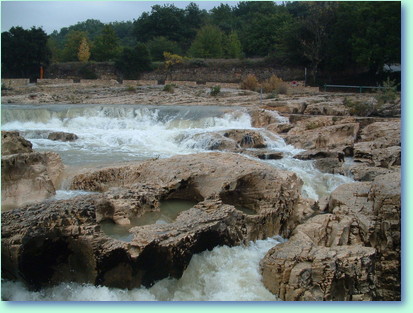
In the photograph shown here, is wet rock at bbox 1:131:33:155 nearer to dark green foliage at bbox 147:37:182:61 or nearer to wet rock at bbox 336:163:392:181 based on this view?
wet rock at bbox 336:163:392:181

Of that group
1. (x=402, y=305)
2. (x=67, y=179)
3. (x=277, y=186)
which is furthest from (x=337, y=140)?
(x=402, y=305)

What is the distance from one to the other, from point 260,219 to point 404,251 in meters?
1.55

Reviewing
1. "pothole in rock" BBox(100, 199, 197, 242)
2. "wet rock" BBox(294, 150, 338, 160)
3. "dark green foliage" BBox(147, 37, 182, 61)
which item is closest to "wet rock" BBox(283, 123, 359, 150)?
"wet rock" BBox(294, 150, 338, 160)

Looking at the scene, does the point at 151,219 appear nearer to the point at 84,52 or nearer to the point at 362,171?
the point at 362,171

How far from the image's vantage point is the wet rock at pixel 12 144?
238 inches

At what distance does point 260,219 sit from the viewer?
5.16 m

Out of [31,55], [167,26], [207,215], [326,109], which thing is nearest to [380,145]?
[326,109]

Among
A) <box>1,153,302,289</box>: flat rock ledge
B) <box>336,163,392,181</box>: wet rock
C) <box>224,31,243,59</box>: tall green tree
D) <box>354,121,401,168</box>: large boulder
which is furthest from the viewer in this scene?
<box>224,31,243,59</box>: tall green tree

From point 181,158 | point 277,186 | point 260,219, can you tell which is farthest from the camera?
point 181,158

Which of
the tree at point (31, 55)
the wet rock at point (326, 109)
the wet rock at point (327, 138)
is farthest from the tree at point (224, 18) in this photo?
the wet rock at point (327, 138)

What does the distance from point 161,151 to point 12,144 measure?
14.1 feet

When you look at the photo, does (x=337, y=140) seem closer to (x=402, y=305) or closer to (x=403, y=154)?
(x=403, y=154)

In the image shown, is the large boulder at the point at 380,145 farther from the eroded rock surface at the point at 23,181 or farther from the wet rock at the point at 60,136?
the wet rock at the point at 60,136

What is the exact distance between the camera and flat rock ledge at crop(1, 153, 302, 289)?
12.2 ft
